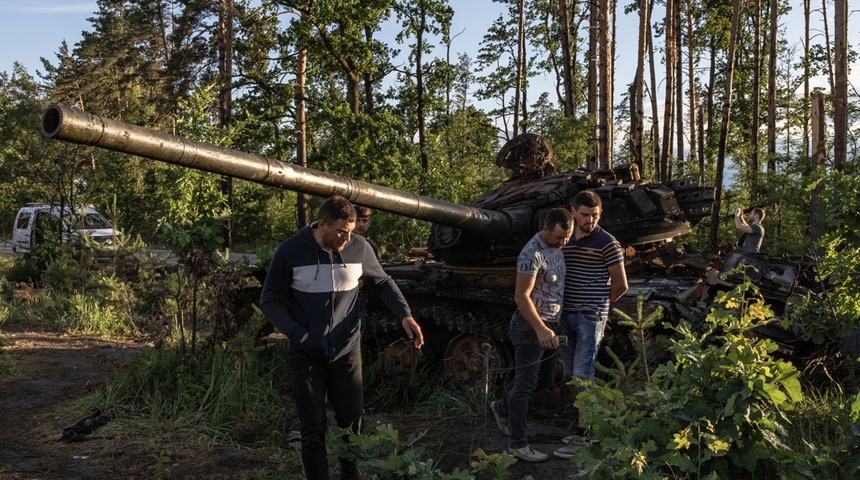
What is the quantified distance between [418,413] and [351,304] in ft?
9.22

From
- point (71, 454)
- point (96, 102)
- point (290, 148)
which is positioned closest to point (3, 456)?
point (71, 454)

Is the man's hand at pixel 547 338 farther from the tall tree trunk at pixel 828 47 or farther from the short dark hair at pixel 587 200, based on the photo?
the tall tree trunk at pixel 828 47

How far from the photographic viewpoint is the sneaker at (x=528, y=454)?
5.27 m

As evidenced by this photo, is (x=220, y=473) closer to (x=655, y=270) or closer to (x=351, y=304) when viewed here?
(x=351, y=304)

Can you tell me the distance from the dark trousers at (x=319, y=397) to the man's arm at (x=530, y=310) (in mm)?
1120

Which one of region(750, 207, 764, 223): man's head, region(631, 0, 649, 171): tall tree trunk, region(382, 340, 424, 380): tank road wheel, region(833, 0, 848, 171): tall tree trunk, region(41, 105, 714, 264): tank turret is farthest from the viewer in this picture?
region(631, 0, 649, 171): tall tree trunk

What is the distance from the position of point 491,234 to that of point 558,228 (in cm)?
227

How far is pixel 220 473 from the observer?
5309 millimetres

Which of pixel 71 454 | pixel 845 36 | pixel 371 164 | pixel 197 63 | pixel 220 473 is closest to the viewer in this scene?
pixel 220 473

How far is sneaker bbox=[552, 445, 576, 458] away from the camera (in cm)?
536

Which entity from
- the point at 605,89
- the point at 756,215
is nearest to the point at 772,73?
the point at 605,89

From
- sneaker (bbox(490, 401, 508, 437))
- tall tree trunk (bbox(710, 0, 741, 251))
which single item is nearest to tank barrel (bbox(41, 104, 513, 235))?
sneaker (bbox(490, 401, 508, 437))

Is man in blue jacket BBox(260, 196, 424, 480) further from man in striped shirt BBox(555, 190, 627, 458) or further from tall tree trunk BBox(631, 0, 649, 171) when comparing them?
tall tree trunk BBox(631, 0, 649, 171)

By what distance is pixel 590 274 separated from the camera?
17.6ft
